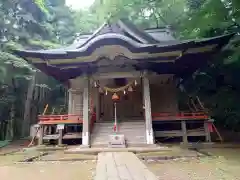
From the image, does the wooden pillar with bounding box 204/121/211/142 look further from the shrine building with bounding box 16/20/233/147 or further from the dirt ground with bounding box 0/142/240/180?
the dirt ground with bounding box 0/142/240/180

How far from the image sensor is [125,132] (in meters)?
9.50

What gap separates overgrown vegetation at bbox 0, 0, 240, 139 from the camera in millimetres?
9625

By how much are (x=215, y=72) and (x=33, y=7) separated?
13634mm

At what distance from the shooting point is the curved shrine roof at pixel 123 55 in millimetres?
8508

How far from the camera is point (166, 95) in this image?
1168 cm

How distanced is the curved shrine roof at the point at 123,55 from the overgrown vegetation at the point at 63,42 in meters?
0.73

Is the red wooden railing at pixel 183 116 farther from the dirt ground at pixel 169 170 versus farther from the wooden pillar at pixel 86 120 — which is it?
the dirt ground at pixel 169 170

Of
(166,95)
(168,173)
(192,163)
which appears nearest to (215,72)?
(166,95)

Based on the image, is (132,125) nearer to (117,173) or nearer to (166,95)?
(166,95)

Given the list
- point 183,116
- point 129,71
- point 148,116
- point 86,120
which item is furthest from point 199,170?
point 129,71

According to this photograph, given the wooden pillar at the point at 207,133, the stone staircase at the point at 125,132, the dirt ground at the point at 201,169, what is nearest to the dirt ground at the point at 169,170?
the dirt ground at the point at 201,169

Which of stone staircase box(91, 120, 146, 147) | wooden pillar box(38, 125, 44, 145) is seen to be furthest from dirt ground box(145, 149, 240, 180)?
wooden pillar box(38, 125, 44, 145)

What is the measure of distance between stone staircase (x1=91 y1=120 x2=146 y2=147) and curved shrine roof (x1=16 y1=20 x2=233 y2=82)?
8.45ft

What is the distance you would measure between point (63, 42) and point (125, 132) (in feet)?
45.7
